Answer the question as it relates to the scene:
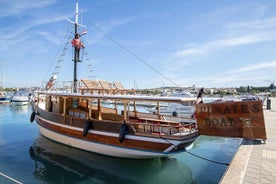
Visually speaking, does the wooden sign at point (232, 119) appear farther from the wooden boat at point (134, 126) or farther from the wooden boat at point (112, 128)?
the wooden boat at point (112, 128)

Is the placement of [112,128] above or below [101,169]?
above

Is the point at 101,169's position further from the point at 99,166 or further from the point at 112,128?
the point at 112,128

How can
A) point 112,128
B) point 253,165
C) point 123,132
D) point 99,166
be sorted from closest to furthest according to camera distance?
point 253,165 → point 123,132 → point 99,166 → point 112,128

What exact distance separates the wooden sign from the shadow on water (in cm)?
215

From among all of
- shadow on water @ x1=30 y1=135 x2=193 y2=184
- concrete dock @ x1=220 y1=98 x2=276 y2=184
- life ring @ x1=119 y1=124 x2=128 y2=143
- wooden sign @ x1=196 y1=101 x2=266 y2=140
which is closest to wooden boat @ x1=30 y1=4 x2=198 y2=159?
life ring @ x1=119 y1=124 x2=128 y2=143

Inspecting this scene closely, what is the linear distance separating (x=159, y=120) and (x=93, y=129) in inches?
132

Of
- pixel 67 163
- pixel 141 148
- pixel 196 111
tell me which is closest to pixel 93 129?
pixel 67 163

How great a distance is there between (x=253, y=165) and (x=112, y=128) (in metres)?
5.47

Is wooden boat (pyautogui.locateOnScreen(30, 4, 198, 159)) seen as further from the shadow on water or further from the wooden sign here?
the wooden sign

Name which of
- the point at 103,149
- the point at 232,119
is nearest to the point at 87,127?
the point at 103,149

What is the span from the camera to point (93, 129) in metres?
9.95

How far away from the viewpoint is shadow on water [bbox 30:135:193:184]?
7.92 meters

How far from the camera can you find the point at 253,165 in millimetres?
6289

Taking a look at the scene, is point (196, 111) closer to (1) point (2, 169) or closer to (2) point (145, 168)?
(2) point (145, 168)
